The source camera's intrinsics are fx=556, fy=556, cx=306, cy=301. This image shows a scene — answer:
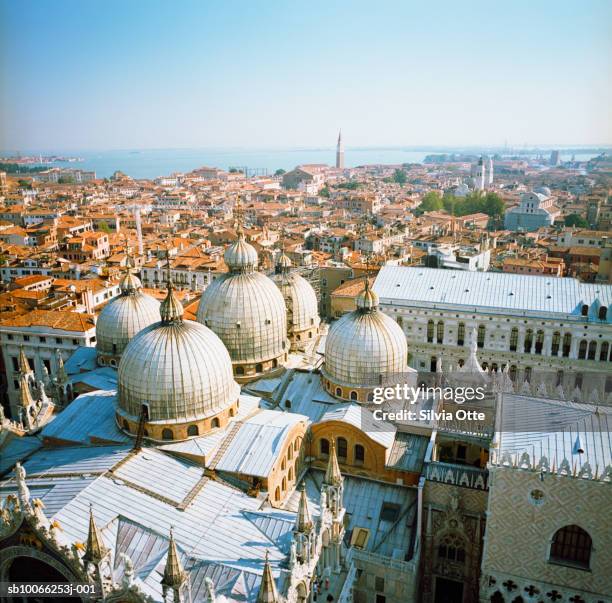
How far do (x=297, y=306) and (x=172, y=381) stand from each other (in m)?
9.02

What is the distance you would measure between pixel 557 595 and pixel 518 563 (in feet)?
4.07

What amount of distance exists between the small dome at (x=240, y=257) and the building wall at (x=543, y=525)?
11.9 meters

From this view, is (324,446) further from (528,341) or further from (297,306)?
(528,341)

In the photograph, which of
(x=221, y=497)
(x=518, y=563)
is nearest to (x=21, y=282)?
(x=221, y=497)

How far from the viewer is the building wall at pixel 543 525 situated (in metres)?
13.9

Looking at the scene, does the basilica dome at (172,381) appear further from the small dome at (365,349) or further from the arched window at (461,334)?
the arched window at (461,334)

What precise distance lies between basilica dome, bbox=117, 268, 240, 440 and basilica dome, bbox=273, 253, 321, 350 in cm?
724

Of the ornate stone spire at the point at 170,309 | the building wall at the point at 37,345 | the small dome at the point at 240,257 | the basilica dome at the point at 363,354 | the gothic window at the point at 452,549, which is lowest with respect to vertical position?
the gothic window at the point at 452,549

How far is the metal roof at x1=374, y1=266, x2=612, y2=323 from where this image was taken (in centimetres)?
2644

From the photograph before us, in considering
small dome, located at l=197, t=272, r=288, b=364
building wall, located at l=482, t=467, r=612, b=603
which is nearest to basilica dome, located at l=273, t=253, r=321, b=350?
small dome, located at l=197, t=272, r=288, b=364

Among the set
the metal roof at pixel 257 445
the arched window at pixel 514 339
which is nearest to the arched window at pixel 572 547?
the metal roof at pixel 257 445

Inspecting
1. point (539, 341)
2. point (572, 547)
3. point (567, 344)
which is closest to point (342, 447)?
point (572, 547)

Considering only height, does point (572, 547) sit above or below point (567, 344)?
below

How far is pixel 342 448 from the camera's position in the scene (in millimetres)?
18938
